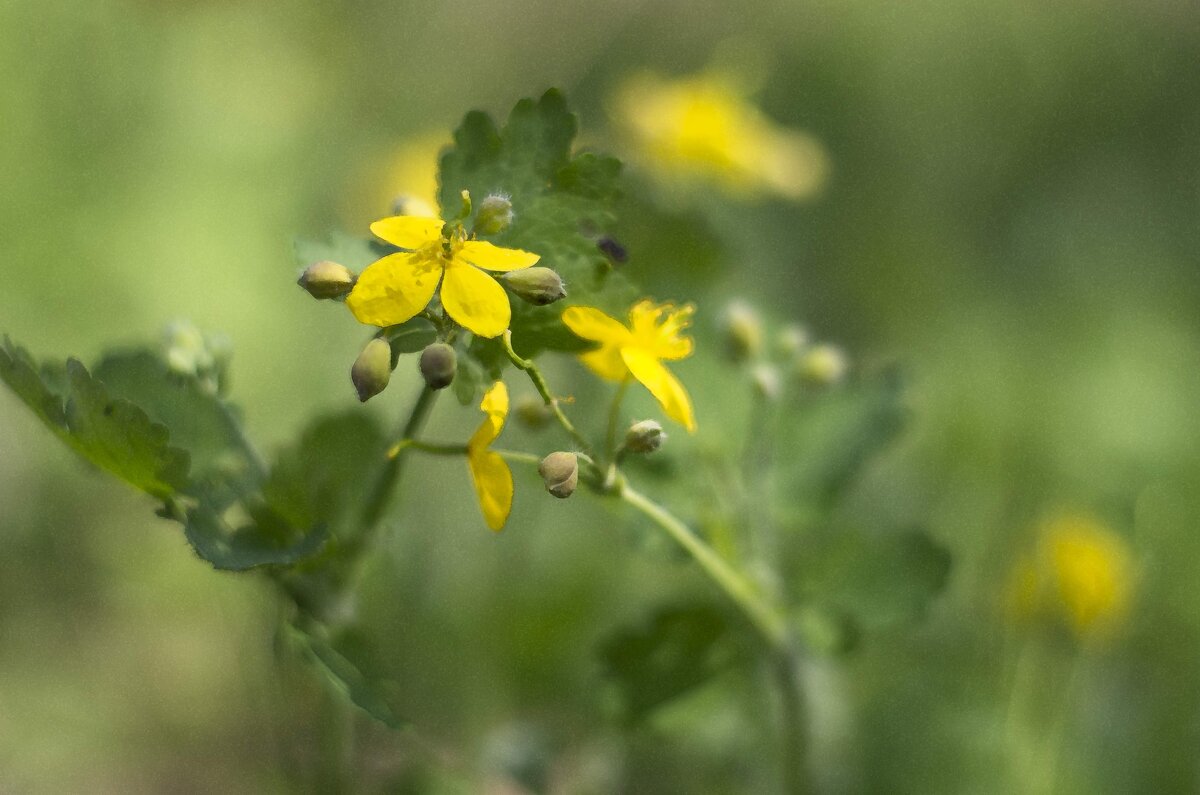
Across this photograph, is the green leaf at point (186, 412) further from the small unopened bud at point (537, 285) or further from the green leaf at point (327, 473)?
the small unopened bud at point (537, 285)

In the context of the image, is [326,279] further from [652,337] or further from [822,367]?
[822,367]

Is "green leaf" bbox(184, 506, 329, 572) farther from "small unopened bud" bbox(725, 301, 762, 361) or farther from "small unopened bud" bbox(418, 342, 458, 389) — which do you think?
"small unopened bud" bbox(725, 301, 762, 361)

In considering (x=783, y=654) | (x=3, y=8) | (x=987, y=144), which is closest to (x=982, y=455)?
(x=783, y=654)

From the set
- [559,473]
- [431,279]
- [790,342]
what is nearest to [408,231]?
[431,279]

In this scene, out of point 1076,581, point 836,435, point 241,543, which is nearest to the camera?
point 241,543

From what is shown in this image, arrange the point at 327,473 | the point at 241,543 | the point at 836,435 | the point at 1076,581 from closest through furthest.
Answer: the point at 241,543
the point at 327,473
the point at 836,435
the point at 1076,581

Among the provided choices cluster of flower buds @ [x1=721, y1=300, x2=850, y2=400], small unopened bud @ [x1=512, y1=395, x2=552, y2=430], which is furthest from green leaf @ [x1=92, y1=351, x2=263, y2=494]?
cluster of flower buds @ [x1=721, y1=300, x2=850, y2=400]

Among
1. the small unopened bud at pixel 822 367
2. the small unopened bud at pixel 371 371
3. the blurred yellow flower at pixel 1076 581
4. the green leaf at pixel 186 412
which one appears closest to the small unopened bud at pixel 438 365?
the small unopened bud at pixel 371 371

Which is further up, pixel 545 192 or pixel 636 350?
pixel 545 192
